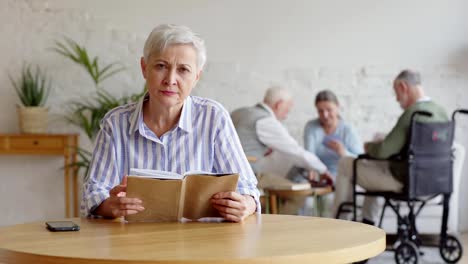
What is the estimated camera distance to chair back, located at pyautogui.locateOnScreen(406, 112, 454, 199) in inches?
216

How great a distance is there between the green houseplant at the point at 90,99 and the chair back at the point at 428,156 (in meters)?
2.69

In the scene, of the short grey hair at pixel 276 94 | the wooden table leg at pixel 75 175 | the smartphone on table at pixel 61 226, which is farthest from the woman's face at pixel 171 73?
the wooden table leg at pixel 75 175

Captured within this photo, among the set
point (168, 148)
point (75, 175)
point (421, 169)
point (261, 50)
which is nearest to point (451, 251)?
point (421, 169)

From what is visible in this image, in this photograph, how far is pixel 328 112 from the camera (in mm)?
7070

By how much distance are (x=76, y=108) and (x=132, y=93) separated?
0.50 meters

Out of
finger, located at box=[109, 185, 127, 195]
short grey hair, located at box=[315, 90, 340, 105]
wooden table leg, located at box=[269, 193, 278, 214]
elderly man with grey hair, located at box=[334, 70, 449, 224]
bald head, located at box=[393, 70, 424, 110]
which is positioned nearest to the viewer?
finger, located at box=[109, 185, 127, 195]

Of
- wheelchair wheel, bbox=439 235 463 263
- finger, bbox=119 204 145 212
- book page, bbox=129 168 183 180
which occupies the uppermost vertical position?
book page, bbox=129 168 183 180

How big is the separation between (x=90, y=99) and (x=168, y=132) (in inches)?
197

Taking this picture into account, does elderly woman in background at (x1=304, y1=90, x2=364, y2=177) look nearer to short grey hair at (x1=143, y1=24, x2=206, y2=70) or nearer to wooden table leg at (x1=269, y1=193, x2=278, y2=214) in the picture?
wooden table leg at (x1=269, y1=193, x2=278, y2=214)

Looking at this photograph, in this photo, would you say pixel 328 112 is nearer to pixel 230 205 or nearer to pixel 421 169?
pixel 421 169

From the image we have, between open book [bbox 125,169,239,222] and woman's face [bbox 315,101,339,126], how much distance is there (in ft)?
15.5

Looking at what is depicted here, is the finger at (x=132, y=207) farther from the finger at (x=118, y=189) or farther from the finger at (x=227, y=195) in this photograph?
the finger at (x=227, y=195)

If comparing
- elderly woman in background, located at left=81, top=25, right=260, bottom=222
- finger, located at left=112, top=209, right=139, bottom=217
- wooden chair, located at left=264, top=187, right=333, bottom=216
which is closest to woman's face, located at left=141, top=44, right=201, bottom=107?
elderly woman in background, located at left=81, top=25, right=260, bottom=222

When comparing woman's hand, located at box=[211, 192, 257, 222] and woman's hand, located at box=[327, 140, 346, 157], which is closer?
woman's hand, located at box=[211, 192, 257, 222]
